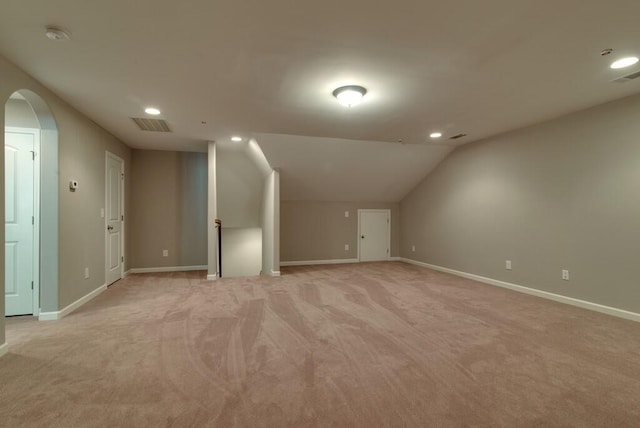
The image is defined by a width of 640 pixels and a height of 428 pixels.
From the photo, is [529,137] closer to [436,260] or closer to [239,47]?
[436,260]

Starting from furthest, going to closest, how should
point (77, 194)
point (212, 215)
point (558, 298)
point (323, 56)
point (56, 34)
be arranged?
point (212, 215), point (558, 298), point (77, 194), point (323, 56), point (56, 34)

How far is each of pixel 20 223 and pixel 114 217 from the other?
1.64 meters

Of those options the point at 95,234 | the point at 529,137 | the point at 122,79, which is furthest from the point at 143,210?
the point at 529,137

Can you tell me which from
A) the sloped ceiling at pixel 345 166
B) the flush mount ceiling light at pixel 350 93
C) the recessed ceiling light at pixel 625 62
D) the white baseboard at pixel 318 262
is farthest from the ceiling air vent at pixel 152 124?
the recessed ceiling light at pixel 625 62

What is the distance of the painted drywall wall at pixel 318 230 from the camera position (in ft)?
22.7

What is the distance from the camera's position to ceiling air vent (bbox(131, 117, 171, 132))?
419cm

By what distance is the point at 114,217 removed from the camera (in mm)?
5125

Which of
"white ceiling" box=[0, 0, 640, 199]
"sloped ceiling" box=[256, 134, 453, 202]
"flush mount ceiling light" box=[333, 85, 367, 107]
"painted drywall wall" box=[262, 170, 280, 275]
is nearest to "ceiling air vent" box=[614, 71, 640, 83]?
"white ceiling" box=[0, 0, 640, 199]

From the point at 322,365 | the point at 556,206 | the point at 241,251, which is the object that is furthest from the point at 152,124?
the point at 556,206

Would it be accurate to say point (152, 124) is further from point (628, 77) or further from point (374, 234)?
point (628, 77)

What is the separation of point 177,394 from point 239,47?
250 centimetres

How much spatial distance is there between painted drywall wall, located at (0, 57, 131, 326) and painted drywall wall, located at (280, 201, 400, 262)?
11.2ft

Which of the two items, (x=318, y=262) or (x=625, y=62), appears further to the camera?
(x=318, y=262)

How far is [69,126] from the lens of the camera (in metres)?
3.61
